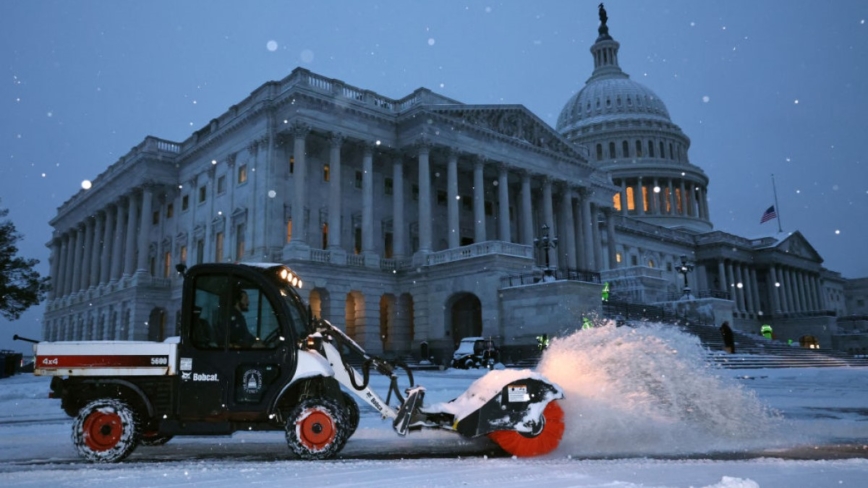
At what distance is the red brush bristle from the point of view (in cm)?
821

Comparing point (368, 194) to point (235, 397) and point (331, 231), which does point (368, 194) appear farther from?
point (235, 397)

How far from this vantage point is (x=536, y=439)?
27.0 feet

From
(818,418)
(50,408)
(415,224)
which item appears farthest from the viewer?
(415,224)

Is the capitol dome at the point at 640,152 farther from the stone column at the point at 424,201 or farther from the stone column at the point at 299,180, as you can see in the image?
the stone column at the point at 299,180

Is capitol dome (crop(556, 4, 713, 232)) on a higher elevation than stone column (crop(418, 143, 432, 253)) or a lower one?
higher

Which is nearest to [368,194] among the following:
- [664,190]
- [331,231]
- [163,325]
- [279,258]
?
[331,231]

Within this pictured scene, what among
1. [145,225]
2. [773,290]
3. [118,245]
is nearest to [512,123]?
[145,225]

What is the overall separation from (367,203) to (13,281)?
21.9 metres

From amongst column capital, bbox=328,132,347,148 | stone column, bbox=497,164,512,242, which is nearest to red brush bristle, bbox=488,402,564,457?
column capital, bbox=328,132,347,148

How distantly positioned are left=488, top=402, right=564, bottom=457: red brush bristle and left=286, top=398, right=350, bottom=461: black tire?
1.92 m

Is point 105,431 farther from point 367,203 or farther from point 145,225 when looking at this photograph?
point 145,225

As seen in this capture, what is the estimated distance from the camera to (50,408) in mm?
15328

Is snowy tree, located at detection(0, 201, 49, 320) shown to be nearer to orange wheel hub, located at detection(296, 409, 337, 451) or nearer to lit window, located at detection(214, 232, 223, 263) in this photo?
lit window, located at detection(214, 232, 223, 263)

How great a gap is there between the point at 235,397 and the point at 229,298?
1.23 metres
